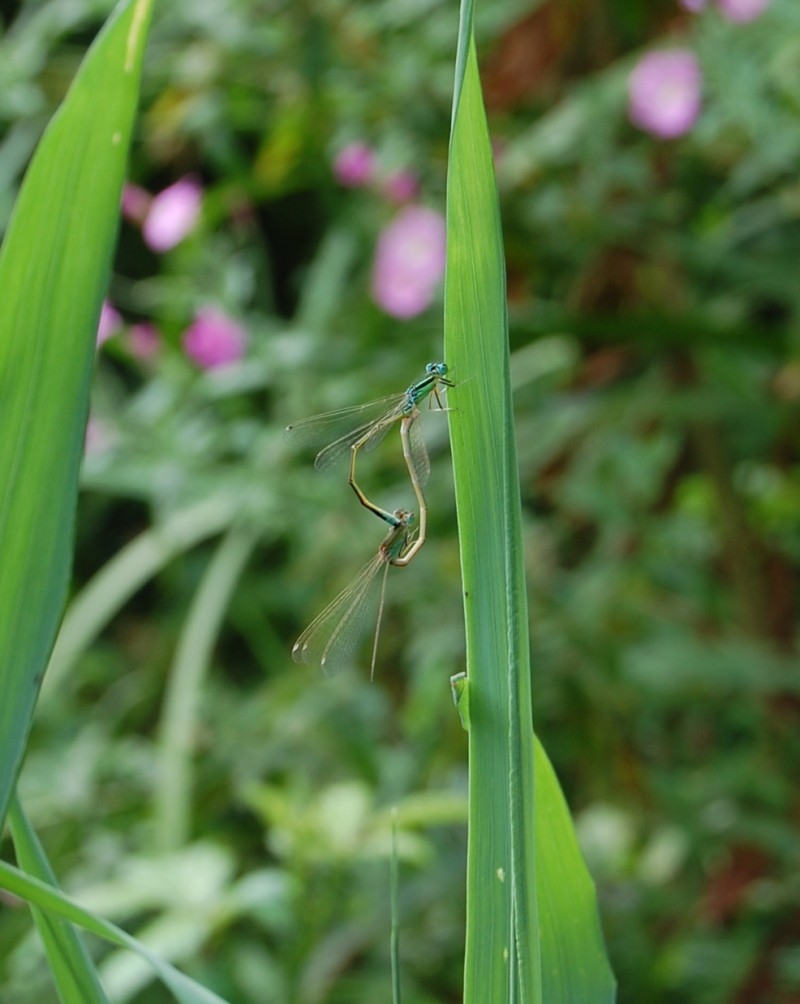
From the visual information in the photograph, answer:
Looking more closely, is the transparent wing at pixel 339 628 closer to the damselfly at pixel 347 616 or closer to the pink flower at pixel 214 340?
the damselfly at pixel 347 616

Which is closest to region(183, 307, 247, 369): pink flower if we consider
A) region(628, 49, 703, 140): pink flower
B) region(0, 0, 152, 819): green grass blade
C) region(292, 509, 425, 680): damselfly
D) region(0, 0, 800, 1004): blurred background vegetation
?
region(0, 0, 800, 1004): blurred background vegetation

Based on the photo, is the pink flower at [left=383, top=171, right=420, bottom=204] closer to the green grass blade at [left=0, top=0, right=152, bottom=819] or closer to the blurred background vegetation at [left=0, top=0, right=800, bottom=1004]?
the blurred background vegetation at [left=0, top=0, right=800, bottom=1004]

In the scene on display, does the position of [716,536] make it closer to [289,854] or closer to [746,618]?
[746,618]

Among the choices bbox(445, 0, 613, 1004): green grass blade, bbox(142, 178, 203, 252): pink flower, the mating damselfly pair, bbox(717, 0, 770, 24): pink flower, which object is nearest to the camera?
bbox(445, 0, 613, 1004): green grass blade

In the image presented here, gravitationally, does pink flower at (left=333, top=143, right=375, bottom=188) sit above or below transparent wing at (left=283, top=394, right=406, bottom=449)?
above

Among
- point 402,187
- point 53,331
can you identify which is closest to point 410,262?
point 402,187

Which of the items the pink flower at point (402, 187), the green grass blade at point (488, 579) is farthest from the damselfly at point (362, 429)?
the pink flower at point (402, 187)

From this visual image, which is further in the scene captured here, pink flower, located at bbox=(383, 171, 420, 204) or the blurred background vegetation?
pink flower, located at bbox=(383, 171, 420, 204)

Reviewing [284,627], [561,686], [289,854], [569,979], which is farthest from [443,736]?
[569,979]

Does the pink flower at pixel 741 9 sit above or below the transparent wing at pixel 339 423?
above
